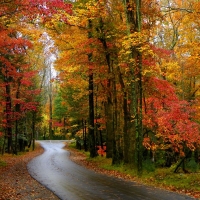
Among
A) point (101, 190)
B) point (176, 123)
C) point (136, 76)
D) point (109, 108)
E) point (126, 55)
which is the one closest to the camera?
point (101, 190)

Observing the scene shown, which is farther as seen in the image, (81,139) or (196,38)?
(81,139)

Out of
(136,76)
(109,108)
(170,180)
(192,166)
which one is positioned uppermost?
(136,76)

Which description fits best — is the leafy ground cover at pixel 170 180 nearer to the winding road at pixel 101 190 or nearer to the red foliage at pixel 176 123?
the winding road at pixel 101 190

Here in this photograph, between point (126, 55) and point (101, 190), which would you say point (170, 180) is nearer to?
point (101, 190)

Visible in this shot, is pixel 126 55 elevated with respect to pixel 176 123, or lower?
elevated

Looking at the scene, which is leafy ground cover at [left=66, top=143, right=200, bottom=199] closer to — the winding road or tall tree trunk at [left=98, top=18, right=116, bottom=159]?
the winding road

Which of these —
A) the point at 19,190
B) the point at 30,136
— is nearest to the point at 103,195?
the point at 19,190

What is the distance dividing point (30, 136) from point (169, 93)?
107 feet

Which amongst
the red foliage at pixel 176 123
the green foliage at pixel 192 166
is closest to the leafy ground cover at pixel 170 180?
the green foliage at pixel 192 166

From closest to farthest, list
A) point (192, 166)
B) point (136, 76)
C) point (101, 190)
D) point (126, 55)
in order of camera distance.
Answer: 1. point (101, 190)
2. point (136, 76)
3. point (192, 166)
4. point (126, 55)

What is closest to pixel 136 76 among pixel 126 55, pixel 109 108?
pixel 126 55

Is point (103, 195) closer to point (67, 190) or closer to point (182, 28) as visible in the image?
point (67, 190)

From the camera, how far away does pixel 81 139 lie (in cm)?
4131

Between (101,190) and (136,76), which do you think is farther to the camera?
(136,76)
